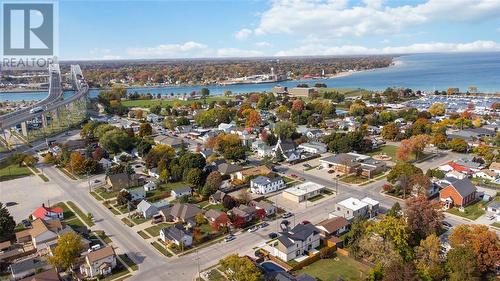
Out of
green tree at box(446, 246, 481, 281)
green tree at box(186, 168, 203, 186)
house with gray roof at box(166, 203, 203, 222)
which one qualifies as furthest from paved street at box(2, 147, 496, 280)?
green tree at box(446, 246, 481, 281)

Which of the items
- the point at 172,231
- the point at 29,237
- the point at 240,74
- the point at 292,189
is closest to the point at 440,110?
the point at 292,189

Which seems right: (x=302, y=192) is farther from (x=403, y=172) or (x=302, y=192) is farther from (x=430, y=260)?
(x=430, y=260)

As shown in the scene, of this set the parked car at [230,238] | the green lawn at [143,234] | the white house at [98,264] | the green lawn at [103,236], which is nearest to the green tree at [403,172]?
the parked car at [230,238]

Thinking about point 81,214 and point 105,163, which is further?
point 105,163

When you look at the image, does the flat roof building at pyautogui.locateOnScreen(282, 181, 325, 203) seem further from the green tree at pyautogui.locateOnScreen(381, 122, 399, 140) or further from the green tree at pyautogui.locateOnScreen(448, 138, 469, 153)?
the green tree at pyautogui.locateOnScreen(381, 122, 399, 140)

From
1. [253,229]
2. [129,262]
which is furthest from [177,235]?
[253,229]

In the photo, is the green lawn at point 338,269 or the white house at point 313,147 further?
the white house at point 313,147

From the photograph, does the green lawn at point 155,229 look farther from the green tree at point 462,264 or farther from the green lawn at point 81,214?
the green tree at point 462,264
